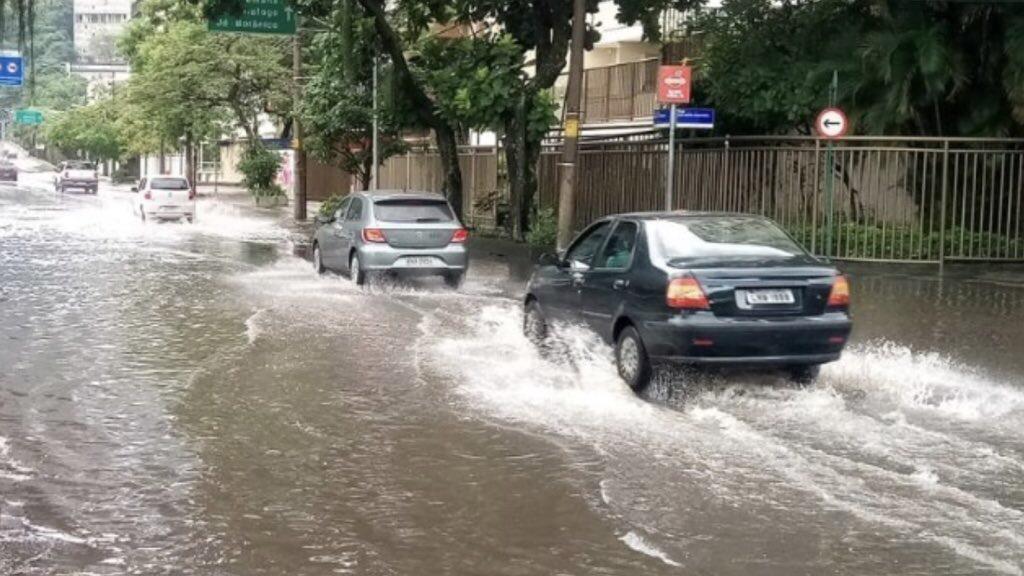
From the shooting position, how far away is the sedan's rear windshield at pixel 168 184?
36.4 metres

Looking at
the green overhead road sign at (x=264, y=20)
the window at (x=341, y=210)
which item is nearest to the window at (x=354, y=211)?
the window at (x=341, y=210)

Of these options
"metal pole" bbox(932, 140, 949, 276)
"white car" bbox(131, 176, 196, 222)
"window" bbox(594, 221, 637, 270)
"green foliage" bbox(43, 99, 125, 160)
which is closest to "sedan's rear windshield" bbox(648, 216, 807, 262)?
"window" bbox(594, 221, 637, 270)

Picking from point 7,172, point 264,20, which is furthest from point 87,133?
point 264,20

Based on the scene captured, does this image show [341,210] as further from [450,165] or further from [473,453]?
[473,453]

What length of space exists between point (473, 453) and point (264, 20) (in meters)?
23.3

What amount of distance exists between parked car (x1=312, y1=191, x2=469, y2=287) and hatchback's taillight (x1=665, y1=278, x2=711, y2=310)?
8689mm

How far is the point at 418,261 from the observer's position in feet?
56.6

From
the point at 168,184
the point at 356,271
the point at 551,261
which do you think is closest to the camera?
the point at 551,261

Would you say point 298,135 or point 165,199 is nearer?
point 298,135

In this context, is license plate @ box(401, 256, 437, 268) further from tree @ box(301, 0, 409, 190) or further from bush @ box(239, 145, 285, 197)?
bush @ box(239, 145, 285, 197)

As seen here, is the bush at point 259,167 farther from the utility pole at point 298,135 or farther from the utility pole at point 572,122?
the utility pole at point 572,122

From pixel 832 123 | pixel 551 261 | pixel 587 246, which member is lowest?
pixel 551 261

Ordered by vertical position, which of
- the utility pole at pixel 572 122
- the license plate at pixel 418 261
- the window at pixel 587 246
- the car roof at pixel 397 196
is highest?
the utility pole at pixel 572 122

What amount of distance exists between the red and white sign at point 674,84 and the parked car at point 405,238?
12.4 feet
